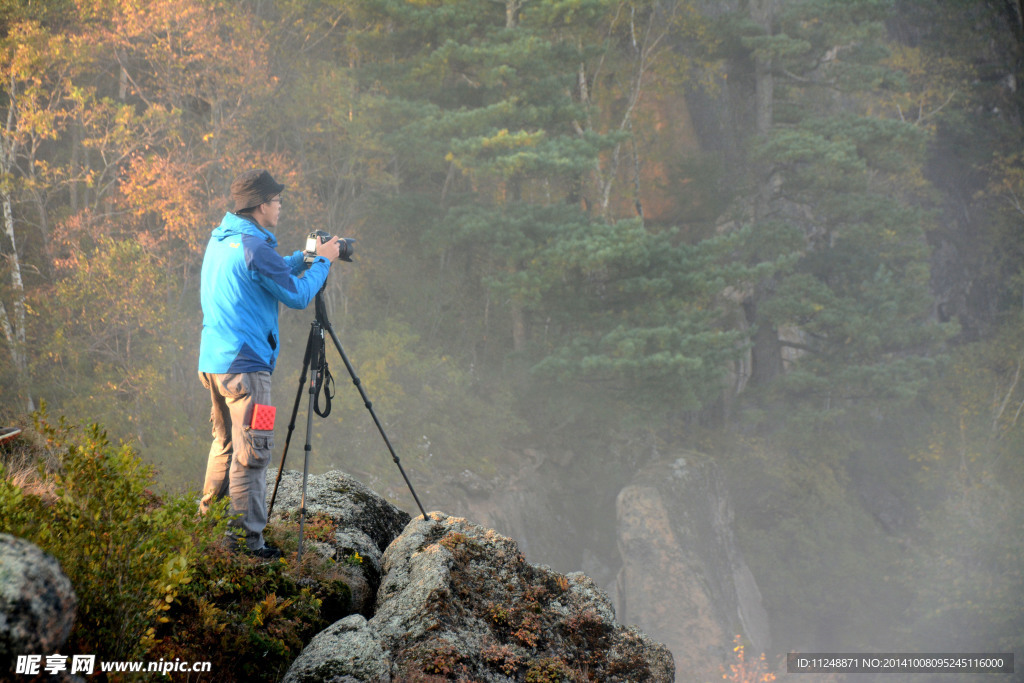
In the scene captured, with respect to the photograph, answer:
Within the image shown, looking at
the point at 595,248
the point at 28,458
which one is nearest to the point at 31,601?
the point at 28,458

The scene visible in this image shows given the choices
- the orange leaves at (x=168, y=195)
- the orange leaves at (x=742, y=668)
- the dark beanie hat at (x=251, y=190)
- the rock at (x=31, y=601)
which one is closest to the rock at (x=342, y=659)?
the rock at (x=31, y=601)

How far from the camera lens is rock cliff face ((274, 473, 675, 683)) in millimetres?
2701

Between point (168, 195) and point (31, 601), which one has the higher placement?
point (168, 195)

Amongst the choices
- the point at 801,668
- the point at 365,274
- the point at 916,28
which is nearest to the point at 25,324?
the point at 365,274

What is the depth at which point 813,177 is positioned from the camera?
696 inches

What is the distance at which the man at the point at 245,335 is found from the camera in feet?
9.93

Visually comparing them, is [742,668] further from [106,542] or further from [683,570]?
[106,542]

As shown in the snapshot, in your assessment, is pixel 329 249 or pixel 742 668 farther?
pixel 742 668

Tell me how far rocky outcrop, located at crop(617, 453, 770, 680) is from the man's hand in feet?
41.5

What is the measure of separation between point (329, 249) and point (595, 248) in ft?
33.1

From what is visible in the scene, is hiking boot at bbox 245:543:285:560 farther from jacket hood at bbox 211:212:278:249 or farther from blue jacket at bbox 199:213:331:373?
jacket hood at bbox 211:212:278:249

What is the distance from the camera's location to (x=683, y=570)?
592 inches

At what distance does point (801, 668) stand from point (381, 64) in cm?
1794

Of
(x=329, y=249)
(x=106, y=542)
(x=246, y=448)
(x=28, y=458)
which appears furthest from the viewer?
(x=28, y=458)
